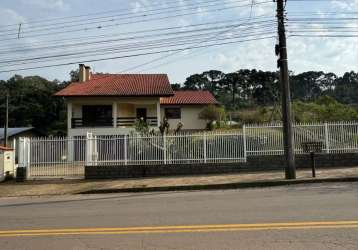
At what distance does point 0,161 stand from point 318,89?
93533 millimetres

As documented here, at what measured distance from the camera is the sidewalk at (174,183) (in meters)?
16.4

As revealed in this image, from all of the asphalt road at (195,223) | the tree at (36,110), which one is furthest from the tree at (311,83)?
the asphalt road at (195,223)

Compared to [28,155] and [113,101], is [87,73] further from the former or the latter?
[28,155]

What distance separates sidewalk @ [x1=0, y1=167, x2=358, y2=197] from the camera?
16.4 metres

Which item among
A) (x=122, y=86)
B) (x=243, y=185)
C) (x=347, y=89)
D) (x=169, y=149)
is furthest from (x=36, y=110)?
(x=347, y=89)

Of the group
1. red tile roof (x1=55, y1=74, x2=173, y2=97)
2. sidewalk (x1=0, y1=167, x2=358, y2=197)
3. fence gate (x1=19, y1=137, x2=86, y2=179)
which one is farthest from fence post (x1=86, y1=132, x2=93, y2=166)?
red tile roof (x1=55, y1=74, x2=173, y2=97)

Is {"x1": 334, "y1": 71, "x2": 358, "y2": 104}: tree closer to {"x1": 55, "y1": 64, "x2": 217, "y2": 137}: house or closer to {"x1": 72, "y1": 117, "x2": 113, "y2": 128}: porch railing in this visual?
{"x1": 55, "y1": 64, "x2": 217, "y2": 137}: house

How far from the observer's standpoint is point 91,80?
40.9 meters

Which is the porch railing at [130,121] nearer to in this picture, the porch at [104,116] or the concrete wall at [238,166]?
the porch at [104,116]

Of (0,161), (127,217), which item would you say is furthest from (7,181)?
(127,217)

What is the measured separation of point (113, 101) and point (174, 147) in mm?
17760

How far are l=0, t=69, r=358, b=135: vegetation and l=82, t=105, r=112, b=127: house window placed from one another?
32.9ft

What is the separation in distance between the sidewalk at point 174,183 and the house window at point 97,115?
18.0 m

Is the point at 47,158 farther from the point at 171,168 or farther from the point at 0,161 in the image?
the point at 171,168
